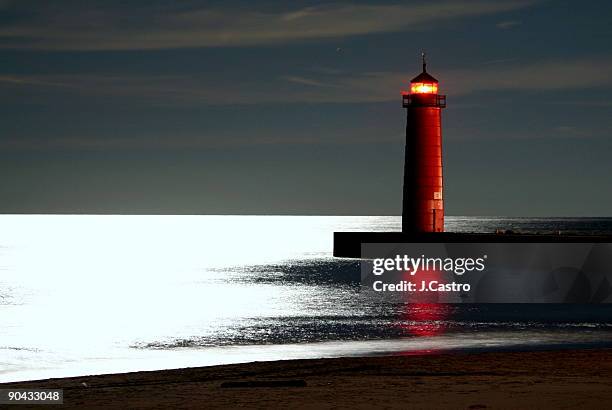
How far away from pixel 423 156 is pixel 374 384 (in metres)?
37.0

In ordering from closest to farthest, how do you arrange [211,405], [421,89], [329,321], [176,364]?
[211,405], [176,364], [329,321], [421,89]

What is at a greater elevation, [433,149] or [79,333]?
[433,149]

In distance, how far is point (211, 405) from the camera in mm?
14695

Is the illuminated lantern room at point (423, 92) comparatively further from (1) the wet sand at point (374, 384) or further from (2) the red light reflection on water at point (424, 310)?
(1) the wet sand at point (374, 384)

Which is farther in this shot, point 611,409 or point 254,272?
point 254,272

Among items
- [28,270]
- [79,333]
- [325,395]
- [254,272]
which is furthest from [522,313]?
[28,270]

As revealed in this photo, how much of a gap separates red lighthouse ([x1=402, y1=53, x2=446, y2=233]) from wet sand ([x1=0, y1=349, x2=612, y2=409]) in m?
31.8

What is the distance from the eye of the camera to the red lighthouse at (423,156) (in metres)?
52.4

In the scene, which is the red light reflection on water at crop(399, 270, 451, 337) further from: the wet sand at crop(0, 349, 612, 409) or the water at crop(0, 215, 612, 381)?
the wet sand at crop(0, 349, 612, 409)

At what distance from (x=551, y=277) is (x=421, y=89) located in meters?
12.6

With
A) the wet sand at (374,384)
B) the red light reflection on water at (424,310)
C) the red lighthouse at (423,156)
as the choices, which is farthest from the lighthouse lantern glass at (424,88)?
the wet sand at (374,384)

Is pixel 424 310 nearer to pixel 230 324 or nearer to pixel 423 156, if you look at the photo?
pixel 230 324

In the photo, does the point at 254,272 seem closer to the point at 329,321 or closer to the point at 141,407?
the point at 329,321

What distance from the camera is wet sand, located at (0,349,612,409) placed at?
1464 cm
